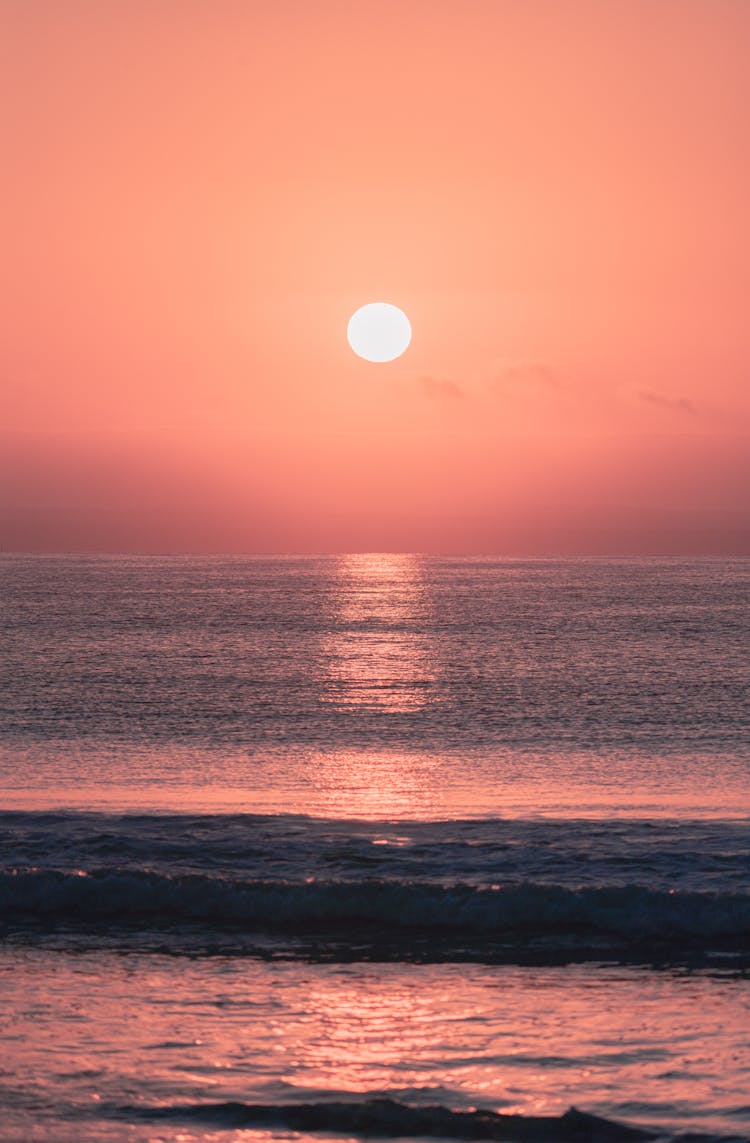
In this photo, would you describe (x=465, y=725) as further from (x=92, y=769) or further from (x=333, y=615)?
(x=333, y=615)

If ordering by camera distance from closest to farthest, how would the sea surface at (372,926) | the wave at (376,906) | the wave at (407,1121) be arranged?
the wave at (407,1121) → the sea surface at (372,926) → the wave at (376,906)

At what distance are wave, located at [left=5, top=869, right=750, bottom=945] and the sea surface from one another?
6cm

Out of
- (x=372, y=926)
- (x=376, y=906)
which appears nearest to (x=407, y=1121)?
(x=372, y=926)

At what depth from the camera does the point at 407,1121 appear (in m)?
9.72

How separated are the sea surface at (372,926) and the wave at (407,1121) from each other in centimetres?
3

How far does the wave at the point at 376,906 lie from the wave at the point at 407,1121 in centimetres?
629

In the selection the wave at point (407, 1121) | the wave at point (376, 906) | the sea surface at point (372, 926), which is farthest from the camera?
the wave at point (376, 906)

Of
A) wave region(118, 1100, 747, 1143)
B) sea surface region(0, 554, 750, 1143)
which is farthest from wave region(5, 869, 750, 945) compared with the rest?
wave region(118, 1100, 747, 1143)

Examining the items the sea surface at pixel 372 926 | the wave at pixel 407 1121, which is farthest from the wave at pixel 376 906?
the wave at pixel 407 1121

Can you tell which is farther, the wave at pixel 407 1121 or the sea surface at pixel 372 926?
the sea surface at pixel 372 926

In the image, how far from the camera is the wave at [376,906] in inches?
648

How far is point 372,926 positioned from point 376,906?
2.48 feet

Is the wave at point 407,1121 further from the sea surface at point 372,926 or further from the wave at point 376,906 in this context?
the wave at point 376,906

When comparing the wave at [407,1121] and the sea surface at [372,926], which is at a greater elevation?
the sea surface at [372,926]
